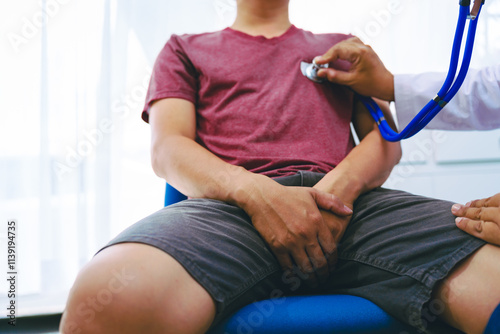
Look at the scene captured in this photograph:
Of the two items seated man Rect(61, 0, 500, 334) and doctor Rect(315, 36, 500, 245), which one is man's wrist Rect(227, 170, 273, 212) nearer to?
seated man Rect(61, 0, 500, 334)

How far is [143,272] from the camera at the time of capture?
55 cm

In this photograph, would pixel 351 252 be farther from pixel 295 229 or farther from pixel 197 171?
pixel 197 171

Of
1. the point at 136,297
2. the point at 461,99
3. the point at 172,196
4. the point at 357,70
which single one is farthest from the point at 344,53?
the point at 136,297

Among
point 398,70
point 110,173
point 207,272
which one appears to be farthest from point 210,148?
point 398,70

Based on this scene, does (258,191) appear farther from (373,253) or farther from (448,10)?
(448,10)

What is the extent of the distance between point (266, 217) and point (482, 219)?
36cm

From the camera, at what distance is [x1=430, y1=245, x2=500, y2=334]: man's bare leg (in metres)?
0.60

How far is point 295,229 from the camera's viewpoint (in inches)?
27.8

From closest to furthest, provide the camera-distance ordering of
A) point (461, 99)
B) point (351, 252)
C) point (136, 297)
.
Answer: point (136, 297) < point (351, 252) < point (461, 99)

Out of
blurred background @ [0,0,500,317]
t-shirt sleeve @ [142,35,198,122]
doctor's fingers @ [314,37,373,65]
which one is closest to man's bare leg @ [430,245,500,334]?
doctor's fingers @ [314,37,373,65]

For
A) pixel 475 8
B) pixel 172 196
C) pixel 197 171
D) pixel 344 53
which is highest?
pixel 475 8

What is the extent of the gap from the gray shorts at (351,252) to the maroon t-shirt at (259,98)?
0.19m

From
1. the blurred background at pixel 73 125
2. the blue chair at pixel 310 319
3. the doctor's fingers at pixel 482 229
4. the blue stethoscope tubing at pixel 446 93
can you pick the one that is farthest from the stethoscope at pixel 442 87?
the blurred background at pixel 73 125

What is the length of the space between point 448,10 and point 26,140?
1.88 meters
